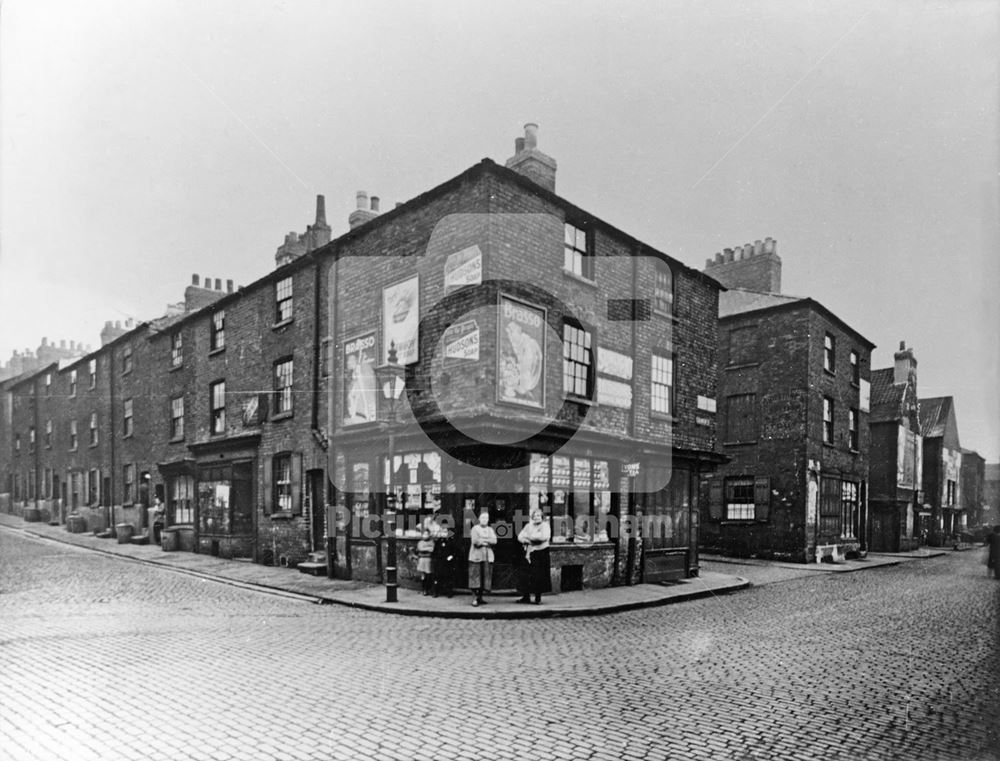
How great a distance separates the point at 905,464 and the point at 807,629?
24.2 metres

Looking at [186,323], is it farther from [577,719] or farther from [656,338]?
[577,719]

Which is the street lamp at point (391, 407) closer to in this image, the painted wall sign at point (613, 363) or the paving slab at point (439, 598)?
the paving slab at point (439, 598)

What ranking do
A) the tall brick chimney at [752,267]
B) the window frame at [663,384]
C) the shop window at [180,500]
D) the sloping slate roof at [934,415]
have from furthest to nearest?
the sloping slate roof at [934,415] < the tall brick chimney at [752,267] < the shop window at [180,500] < the window frame at [663,384]

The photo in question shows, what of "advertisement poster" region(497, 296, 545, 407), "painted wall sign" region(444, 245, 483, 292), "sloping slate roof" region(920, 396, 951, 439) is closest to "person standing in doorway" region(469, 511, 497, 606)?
"advertisement poster" region(497, 296, 545, 407)

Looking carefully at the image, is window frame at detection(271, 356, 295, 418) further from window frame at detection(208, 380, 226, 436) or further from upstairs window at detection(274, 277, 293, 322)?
window frame at detection(208, 380, 226, 436)

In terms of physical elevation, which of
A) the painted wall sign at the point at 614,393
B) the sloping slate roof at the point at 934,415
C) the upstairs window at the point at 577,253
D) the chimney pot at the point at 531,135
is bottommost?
the sloping slate roof at the point at 934,415

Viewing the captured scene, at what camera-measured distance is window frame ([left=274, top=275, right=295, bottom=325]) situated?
18219mm

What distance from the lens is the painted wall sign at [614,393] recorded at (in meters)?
15.1

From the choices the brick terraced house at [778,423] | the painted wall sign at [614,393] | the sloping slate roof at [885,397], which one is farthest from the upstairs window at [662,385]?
the sloping slate roof at [885,397]

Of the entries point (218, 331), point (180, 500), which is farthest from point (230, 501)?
point (218, 331)

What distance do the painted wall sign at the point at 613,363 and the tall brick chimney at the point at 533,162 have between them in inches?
150

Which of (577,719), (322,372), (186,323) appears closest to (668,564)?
(322,372)

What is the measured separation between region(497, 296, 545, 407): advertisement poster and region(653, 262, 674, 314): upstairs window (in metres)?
4.45

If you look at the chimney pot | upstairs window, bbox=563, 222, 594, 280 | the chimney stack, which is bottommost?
upstairs window, bbox=563, 222, 594, 280
